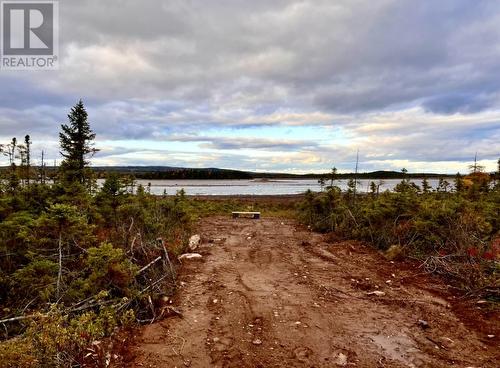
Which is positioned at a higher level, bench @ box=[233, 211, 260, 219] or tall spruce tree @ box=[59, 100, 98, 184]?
tall spruce tree @ box=[59, 100, 98, 184]

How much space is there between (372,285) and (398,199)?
4981 millimetres

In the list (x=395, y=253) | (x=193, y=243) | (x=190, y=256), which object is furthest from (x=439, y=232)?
(x=193, y=243)

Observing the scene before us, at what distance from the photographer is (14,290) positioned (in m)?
6.41

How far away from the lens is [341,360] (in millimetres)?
4812

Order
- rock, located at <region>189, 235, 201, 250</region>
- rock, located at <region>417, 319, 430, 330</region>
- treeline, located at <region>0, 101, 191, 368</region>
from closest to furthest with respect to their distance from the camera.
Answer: treeline, located at <region>0, 101, 191, 368</region> → rock, located at <region>417, 319, 430, 330</region> → rock, located at <region>189, 235, 201, 250</region>

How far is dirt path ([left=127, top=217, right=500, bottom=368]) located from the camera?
16.0ft

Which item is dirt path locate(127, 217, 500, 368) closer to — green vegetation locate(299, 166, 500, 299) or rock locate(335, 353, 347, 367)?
rock locate(335, 353, 347, 367)

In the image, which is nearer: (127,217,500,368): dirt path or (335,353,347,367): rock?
(335,353,347,367): rock

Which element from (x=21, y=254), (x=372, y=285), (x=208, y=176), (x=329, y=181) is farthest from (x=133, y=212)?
(x=208, y=176)

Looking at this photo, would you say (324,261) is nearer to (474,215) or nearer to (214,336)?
(474,215)

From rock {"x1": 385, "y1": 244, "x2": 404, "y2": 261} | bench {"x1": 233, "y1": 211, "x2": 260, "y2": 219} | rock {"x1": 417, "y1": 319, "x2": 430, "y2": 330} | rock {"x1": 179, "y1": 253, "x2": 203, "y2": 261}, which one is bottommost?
bench {"x1": 233, "y1": 211, "x2": 260, "y2": 219}

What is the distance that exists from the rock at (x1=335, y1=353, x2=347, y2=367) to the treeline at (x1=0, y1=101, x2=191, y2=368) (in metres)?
2.93

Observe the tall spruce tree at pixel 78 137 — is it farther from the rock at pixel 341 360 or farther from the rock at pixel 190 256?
the rock at pixel 341 360

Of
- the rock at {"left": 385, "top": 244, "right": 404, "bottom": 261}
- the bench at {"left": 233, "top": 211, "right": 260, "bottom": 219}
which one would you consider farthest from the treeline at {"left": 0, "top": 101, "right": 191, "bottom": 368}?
the bench at {"left": 233, "top": 211, "right": 260, "bottom": 219}
